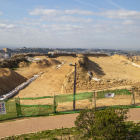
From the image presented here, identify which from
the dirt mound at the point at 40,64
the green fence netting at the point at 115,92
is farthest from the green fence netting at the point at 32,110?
the dirt mound at the point at 40,64

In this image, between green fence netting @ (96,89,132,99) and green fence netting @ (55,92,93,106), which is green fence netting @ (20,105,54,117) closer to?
green fence netting @ (55,92,93,106)

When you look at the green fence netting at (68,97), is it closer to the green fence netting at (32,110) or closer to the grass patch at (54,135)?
the green fence netting at (32,110)

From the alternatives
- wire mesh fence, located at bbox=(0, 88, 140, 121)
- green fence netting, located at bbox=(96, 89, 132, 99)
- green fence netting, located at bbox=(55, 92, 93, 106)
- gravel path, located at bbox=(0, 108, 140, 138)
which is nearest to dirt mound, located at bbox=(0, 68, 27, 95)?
wire mesh fence, located at bbox=(0, 88, 140, 121)

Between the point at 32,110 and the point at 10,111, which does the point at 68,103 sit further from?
the point at 10,111

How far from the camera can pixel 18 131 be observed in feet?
28.1

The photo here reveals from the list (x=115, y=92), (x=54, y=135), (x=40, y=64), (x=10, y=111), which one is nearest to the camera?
(x=54, y=135)

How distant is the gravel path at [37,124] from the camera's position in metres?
8.61

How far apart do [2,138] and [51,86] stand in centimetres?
1082

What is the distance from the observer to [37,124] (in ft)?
30.4

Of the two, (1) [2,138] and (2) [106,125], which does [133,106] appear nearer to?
(2) [106,125]

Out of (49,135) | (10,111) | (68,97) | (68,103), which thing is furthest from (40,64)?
(49,135)

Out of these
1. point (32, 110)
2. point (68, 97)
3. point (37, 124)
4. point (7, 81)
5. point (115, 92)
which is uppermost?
point (115, 92)

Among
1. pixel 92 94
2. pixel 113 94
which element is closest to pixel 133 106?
pixel 113 94

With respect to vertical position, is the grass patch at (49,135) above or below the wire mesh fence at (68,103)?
below
